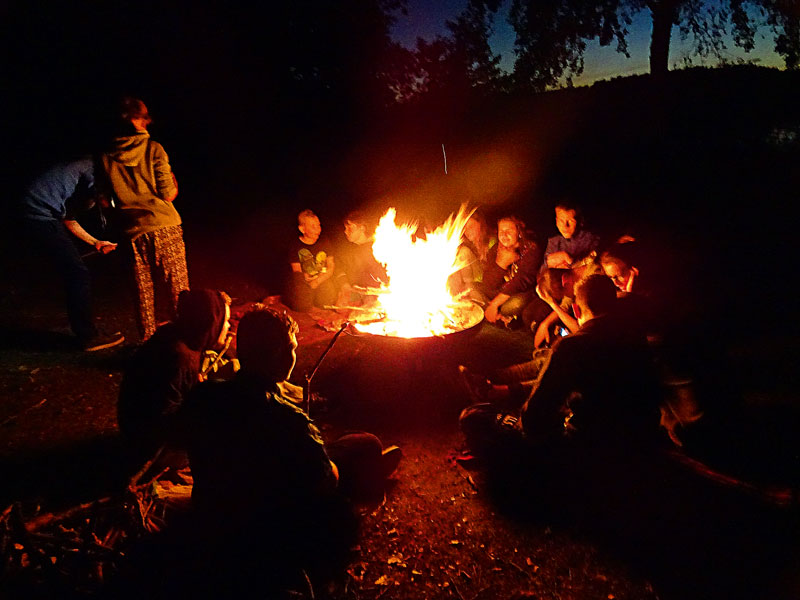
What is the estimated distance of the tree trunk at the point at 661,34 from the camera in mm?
17281

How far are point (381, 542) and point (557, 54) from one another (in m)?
19.9

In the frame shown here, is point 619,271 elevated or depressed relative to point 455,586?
elevated

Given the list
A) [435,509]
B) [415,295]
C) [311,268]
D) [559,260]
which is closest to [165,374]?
[435,509]

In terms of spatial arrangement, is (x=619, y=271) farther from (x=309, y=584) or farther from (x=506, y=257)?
(x=309, y=584)

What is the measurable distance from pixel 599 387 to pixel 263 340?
2.07 meters

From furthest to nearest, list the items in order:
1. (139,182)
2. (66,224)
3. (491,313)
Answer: (491,313), (66,224), (139,182)

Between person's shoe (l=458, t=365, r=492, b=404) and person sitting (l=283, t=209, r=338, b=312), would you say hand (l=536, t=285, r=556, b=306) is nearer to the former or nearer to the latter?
person's shoe (l=458, t=365, r=492, b=404)

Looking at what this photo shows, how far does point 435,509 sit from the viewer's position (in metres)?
3.67

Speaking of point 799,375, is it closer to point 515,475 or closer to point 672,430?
point 672,430

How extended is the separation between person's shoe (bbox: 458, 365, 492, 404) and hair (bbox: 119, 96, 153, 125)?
421 centimetres

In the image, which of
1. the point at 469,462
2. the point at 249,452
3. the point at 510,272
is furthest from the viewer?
the point at 510,272

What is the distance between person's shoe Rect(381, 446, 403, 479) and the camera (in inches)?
150

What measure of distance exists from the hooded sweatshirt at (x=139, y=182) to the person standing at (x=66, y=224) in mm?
288

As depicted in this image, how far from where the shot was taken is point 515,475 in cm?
389
